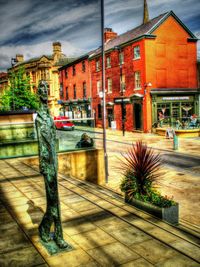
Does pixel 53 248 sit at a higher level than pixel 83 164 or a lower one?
lower

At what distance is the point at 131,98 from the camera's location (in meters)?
31.5

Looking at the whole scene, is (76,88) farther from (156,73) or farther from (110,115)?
(156,73)

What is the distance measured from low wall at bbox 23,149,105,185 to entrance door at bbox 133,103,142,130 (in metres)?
19.2

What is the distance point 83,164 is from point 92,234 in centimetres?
600

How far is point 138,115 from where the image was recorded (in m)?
30.8

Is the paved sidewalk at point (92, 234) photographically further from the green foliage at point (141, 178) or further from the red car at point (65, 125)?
the red car at point (65, 125)

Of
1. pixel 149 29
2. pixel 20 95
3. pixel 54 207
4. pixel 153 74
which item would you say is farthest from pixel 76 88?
pixel 54 207

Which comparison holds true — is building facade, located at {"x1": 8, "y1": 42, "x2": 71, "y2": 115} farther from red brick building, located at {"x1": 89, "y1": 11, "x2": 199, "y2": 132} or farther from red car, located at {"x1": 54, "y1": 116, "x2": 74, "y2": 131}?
red car, located at {"x1": 54, "y1": 116, "x2": 74, "y2": 131}

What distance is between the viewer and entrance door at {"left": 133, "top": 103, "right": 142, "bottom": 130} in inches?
1192

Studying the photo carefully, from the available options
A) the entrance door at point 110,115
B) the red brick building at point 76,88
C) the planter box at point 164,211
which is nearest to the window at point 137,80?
the entrance door at point 110,115

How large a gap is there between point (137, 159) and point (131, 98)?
2471cm

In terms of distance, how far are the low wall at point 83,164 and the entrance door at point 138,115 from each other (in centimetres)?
1923

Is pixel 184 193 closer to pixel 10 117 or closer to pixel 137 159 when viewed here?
pixel 137 159

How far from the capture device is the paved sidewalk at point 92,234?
433cm
